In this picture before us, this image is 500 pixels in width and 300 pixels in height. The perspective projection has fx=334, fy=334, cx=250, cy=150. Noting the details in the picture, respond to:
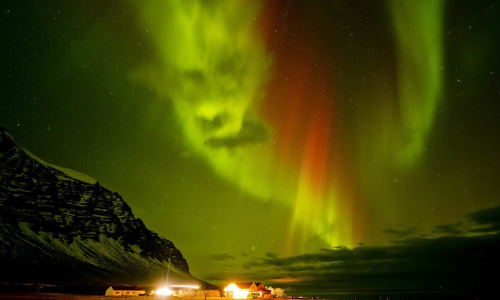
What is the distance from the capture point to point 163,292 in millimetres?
125500

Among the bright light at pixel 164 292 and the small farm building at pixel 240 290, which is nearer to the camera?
the small farm building at pixel 240 290

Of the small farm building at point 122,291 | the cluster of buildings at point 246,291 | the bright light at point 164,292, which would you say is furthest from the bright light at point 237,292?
the small farm building at point 122,291

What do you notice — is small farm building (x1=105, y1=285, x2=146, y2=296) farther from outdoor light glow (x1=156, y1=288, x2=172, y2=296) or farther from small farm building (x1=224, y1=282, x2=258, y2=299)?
small farm building (x1=224, y1=282, x2=258, y2=299)

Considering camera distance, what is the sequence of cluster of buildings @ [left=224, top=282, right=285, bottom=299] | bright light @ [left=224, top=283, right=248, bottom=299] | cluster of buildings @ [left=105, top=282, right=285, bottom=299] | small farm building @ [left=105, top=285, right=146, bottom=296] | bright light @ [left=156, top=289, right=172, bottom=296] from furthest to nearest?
1. small farm building @ [left=105, top=285, right=146, bottom=296]
2. bright light @ [left=156, top=289, right=172, bottom=296]
3. cluster of buildings @ [left=105, top=282, right=285, bottom=299]
4. bright light @ [left=224, top=283, right=248, bottom=299]
5. cluster of buildings @ [left=224, top=282, right=285, bottom=299]

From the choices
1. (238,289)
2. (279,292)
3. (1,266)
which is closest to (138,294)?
(238,289)

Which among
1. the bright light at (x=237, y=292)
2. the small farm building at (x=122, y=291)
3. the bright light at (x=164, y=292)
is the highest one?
the bright light at (x=237, y=292)

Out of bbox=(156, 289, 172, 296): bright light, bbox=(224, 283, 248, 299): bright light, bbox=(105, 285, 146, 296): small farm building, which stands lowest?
bbox=(105, 285, 146, 296): small farm building

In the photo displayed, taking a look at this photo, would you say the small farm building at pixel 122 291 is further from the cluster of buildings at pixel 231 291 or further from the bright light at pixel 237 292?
the bright light at pixel 237 292

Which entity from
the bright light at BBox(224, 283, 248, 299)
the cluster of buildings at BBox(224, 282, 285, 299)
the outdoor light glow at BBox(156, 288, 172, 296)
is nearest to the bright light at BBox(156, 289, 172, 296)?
the outdoor light glow at BBox(156, 288, 172, 296)

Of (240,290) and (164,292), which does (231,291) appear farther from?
(164,292)

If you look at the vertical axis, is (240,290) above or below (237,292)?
above

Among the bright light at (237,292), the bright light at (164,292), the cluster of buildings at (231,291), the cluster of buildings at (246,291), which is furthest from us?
the bright light at (164,292)

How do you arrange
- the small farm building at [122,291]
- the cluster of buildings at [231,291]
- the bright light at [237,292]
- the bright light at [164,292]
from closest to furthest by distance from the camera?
the bright light at [237,292] → the cluster of buildings at [231,291] → the bright light at [164,292] → the small farm building at [122,291]

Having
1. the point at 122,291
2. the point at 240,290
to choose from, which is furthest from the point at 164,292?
the point at 240,290
